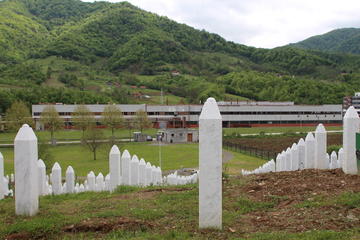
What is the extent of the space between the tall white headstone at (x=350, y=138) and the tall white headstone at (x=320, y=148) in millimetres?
843

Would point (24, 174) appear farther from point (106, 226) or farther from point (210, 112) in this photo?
point (210, 112)

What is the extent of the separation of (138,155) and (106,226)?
3310cm

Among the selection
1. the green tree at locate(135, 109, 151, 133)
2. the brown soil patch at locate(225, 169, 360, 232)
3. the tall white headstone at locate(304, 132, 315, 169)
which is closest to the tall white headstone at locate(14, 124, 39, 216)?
the brown soil patch at locate(225, 169, 360, 232)

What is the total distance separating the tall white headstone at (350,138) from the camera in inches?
344

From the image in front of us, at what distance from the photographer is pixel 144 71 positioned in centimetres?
16062

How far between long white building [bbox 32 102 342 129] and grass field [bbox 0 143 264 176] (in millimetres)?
21900

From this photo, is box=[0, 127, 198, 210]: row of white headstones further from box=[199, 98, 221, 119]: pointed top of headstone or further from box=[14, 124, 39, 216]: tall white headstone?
box=[199, 98, 221, 119]: pointed top of headstone


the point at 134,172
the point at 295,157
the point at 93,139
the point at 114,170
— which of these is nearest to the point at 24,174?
the point at 114,170

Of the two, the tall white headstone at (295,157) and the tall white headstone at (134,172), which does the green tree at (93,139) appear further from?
the tall white headstone at (295,157)

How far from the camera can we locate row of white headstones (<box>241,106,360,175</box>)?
346 inches

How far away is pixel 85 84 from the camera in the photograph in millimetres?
117125

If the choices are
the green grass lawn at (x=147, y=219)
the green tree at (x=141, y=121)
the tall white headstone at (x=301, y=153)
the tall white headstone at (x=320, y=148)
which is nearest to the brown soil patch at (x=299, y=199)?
the green grass lawn at (x=147, y=219)

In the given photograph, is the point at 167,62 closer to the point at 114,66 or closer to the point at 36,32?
the point at 114,66

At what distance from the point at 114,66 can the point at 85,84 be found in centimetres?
5230
